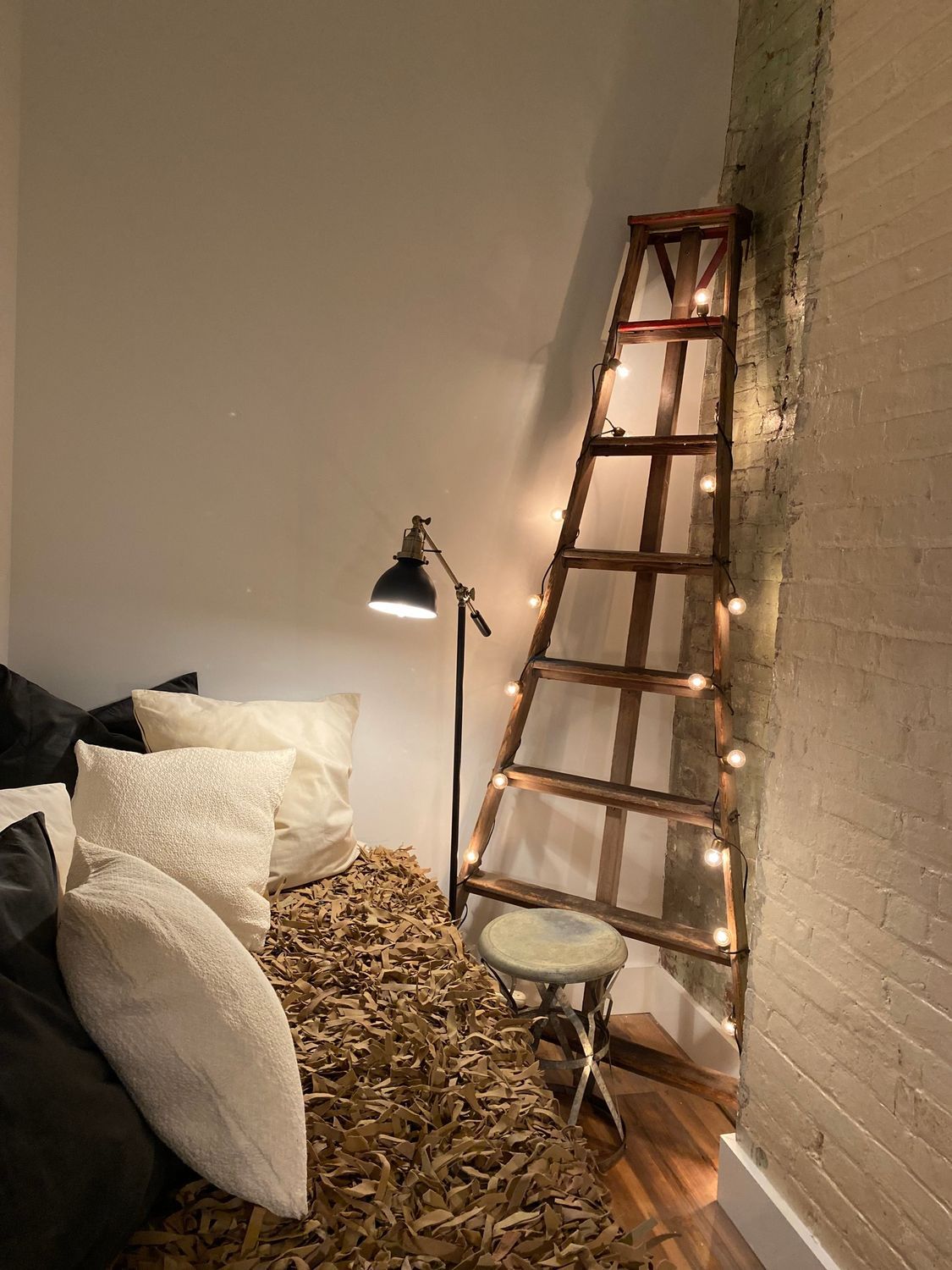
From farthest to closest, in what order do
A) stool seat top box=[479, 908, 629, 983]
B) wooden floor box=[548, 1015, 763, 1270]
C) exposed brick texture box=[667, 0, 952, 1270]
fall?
stool seat top box=[479, 908, 629, 983] → wooden floor box=[548, 1015, 763, 1270] → exposed brick texture box=[667, 0, 952, 1270]

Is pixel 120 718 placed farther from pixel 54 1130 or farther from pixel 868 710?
pixel 868 710

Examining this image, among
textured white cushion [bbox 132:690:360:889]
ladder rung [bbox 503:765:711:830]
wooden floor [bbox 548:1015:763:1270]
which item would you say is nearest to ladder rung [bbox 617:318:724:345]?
ladder rung [bbox 503:765:711:830]

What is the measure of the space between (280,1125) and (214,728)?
1.17 meters

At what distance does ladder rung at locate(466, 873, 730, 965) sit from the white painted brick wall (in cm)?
31

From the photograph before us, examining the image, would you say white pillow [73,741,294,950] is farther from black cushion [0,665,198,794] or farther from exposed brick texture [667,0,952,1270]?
exposed brick texture [667,0,952,1270]

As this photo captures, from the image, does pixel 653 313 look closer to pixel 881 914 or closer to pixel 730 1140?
pixel 881 914

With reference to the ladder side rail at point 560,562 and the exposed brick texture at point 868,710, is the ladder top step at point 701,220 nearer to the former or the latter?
the ladder side rail at point 560,562

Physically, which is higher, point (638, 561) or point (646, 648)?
point (638, 561)

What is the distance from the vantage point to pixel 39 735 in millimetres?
1952

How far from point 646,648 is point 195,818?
1.38 m

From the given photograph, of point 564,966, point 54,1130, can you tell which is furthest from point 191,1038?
point 564,966

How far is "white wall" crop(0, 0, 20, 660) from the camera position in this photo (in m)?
2.00

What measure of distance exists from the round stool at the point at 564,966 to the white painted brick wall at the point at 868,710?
0.36 m

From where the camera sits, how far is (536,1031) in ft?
6.71
